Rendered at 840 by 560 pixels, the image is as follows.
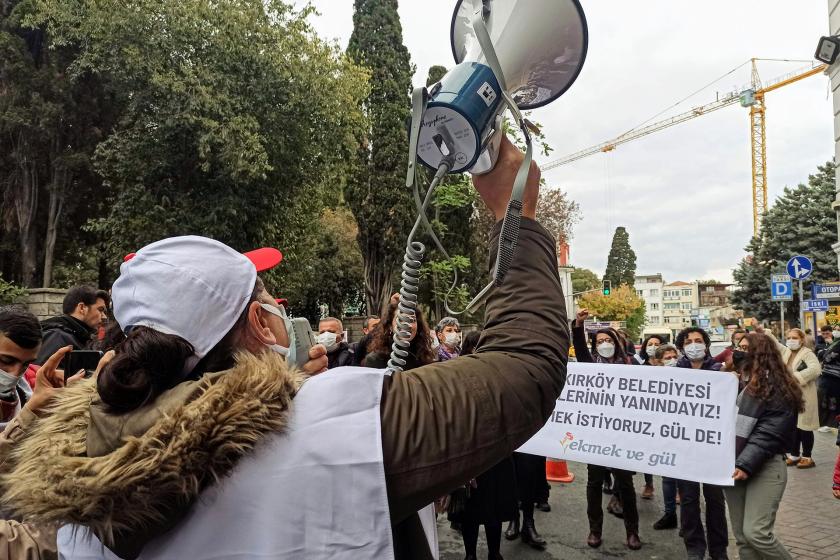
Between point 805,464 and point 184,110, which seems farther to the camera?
point 184,110

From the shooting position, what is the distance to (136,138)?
16594 mm

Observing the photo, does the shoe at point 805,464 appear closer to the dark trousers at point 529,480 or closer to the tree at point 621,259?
the dark trousers at point 529,480

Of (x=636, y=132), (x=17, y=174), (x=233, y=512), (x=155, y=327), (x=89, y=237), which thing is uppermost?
(x=636, y=132)

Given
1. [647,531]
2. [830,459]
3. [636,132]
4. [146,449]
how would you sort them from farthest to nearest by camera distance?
[636,132], [830,459], [647,531], [146,449]

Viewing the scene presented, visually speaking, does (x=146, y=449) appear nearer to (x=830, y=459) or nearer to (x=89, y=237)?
(x=830, y=459)

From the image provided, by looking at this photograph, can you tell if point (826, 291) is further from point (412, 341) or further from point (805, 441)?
point (412, 341)

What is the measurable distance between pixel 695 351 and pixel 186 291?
5.80m

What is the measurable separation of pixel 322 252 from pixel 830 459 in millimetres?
23421

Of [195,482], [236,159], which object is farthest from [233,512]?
[236,159]

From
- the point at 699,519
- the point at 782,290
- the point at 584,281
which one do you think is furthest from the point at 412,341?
the point at 584,281

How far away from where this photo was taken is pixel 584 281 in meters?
89.2

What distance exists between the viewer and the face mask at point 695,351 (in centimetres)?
610

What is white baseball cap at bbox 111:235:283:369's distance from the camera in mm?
1218

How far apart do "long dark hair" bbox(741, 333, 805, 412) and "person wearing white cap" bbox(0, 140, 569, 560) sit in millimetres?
3961
